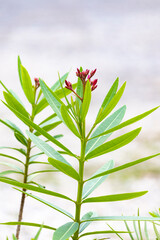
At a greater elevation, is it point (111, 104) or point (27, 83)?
point (27, 83)

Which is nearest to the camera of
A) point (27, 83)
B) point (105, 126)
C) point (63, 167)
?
point (63, 167)

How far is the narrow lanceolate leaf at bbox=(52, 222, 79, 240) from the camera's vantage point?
463mm

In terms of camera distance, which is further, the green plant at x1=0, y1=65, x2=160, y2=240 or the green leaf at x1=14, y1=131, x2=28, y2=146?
the green leaf at x1=14, y1=131, x2=28, y2=146

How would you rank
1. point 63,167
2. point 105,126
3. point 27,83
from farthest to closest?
point 27,83 → point 105,126 → point 63,167

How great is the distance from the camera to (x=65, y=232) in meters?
0.48

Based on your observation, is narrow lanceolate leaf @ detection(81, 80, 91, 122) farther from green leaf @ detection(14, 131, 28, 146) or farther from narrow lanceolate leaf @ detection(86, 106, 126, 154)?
green leaf @ detection(14, 131, 28, 146)

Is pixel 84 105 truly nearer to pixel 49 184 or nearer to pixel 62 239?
pixel 62 239

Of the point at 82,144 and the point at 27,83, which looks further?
Answer: the point at 27,83

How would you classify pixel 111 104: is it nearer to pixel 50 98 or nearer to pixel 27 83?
pixel 50 98

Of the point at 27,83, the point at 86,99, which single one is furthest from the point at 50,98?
the point at 27,83

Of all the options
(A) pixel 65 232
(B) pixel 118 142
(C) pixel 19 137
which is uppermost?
(C) pixel 19 137

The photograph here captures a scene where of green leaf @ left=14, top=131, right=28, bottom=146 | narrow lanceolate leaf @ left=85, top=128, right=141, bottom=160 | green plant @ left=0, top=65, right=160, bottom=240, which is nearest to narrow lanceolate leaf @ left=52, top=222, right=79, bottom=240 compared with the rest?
green plant @ left=0, top=65, right=160, bottom=240

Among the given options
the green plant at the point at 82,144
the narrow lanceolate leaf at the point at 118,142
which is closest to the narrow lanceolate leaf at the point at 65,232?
the green plant at the point at 82,144

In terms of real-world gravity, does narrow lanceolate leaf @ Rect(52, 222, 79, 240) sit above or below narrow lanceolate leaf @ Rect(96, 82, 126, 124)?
below
